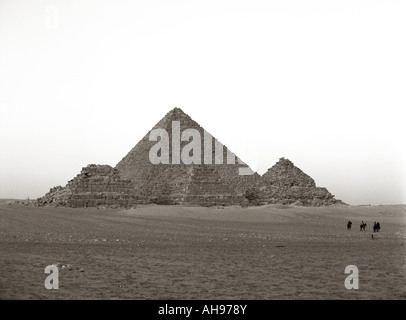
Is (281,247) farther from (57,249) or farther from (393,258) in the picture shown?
(57,249)

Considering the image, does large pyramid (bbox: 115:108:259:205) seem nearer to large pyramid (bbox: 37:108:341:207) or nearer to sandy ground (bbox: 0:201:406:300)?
large pyramid (bbox: 37:108:341:207)

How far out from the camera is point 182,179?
265 feet

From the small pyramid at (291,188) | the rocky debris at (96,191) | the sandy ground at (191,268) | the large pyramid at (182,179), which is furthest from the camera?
the small pyramid at (291,188)

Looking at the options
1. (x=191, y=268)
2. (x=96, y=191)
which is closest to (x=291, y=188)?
(x=96, y=191)

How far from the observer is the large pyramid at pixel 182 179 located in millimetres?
69312

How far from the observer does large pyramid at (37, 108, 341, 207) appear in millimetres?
69312

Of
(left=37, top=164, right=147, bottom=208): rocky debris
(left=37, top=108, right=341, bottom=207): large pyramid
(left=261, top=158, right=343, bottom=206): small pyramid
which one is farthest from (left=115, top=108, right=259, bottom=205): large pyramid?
(left=37, top=164, right=147, bottom=208): rocky debris

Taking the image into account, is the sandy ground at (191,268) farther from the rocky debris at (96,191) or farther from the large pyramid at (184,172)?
the large pyramid at (184,172)

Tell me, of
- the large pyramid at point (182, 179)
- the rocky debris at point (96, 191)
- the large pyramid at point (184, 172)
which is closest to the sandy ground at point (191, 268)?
the rocky debris at point (96, 191)

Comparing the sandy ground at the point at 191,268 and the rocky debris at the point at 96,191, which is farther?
the rocky debris at the point at 96,191

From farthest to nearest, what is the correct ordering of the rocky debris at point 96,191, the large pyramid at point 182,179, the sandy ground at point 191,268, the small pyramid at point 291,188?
the small pyramid at point 291,188 < the large pyramid at point 182,179 < the rocky debris at point 96,191 < the sandy ground at point 191,268

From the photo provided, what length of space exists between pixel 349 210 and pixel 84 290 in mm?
61286

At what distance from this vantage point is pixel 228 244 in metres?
24.6
